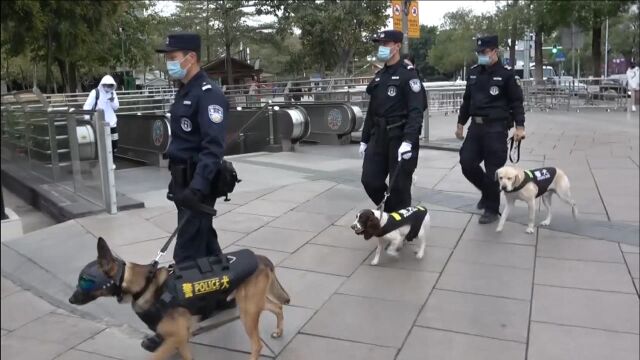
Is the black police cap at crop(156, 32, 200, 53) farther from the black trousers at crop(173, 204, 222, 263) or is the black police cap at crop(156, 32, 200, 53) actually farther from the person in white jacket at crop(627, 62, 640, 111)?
the person in white jacket at crop(627, 62, 640, 111)

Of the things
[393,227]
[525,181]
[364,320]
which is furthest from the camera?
[525,181]

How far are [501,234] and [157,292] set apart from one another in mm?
3884

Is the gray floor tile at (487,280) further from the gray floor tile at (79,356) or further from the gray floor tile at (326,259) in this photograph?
the gray floor tile at (79,356)

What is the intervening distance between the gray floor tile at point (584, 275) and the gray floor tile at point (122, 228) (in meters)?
3.56

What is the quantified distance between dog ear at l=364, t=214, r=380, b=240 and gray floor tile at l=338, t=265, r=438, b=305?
0.35m

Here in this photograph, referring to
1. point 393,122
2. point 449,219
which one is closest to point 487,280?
point 393,122

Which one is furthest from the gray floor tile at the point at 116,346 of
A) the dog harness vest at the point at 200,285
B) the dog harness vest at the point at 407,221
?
the dog harness vest at the point at 407,221

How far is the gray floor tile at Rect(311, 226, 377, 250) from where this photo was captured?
5.51 meters

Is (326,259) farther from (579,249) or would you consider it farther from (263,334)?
(579,249)

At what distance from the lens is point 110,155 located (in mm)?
6715

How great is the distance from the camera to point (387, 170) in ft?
17.8

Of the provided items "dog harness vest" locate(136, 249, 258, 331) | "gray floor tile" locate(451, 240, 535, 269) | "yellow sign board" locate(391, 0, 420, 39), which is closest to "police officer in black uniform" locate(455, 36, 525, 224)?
"gray floor tile" locate(451, 240, 535, 269)

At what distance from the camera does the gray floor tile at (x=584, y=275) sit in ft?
14.6

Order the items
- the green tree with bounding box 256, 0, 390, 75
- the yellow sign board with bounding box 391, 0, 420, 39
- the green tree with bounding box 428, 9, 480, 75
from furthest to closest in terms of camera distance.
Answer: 1. the green tree with bounding box 428, 9, 480, 75
2. the green tree with bounding box 256, 0, 390, 75
3. the yellow sign board with bounding box 391, 0, 420, 39
